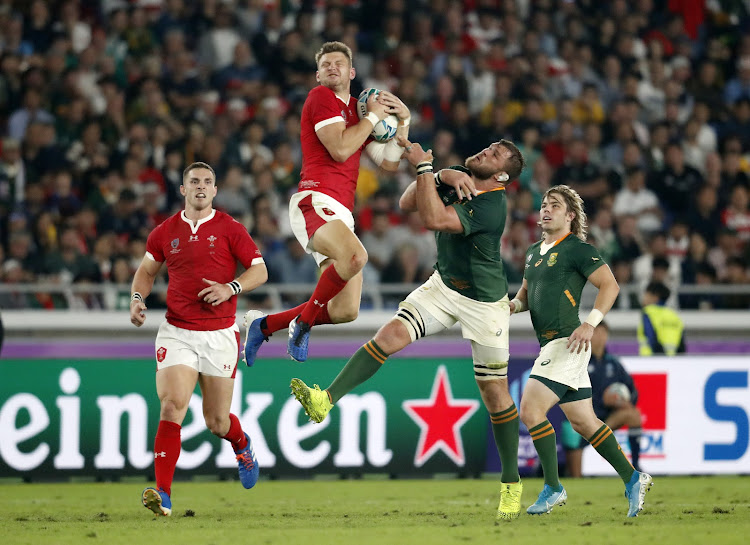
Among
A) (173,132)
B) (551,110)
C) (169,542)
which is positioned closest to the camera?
(169,542)

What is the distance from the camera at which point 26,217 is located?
12.8m

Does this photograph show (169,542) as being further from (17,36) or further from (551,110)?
(551,110)

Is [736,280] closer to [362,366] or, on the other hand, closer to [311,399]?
[362,366]

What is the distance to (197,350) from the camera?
8.29 meters

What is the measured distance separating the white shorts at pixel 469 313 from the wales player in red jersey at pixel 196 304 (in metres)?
1.23

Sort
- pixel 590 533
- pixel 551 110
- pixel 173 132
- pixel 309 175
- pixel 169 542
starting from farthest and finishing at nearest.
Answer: pixel 551 110
pixel 173 132
pixel 309 175
pixel 590 533
pixel 169 542

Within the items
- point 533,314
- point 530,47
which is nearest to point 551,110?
point 530,47

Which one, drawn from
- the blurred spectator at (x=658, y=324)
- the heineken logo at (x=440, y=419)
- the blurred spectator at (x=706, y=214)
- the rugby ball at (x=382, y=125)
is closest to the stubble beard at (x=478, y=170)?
the rugby ball at (x=382, y=125)

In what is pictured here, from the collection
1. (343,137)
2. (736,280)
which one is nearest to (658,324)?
(736,280)

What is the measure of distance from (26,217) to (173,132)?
83.8 inches

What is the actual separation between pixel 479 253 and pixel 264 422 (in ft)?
12.9

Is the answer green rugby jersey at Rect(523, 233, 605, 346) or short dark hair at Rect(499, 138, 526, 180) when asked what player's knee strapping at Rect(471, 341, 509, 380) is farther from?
short dark hair at Rect(499, 138, 526, 180)

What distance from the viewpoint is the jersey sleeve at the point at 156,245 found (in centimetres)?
845

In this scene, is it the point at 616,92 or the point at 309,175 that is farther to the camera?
the point at 616,92
